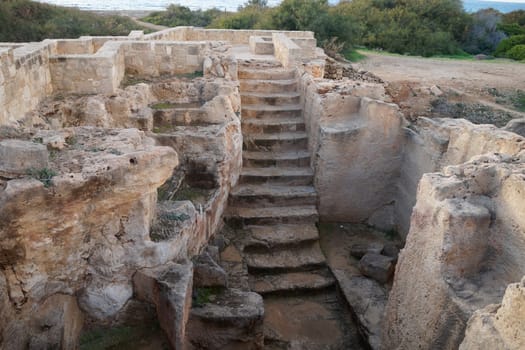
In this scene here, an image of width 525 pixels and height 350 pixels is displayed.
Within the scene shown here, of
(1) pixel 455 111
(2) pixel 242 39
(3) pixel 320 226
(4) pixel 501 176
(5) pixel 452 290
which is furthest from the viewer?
(2) pixel 242 39

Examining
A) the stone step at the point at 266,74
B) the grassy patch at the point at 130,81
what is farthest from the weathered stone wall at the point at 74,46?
the stone step at the point at 266,74

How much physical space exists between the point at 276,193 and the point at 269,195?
0.12 m

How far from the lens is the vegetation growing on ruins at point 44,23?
19.5m

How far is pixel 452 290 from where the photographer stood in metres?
3.68

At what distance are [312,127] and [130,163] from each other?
417cm

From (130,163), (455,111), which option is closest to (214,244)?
(130,163)

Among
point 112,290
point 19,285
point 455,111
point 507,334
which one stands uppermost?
point 455,111

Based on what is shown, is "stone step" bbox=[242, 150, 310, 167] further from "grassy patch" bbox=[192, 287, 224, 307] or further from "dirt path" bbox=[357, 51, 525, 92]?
"dirt path" bbox=[357, 51, 525, 92]

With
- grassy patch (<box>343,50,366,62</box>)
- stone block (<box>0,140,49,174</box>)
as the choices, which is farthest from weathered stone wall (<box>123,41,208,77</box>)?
grassy patch (<box>343,50,366,62</box>)

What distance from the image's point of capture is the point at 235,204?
6.73 m

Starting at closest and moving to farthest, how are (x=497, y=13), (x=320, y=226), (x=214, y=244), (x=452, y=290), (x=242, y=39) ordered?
(x=452, y=290)
(x=214, y=244)
(x=320, y=226)
(x=242, y=39)
(x=497, y=13)

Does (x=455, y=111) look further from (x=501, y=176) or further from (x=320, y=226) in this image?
(x=501, y=176)

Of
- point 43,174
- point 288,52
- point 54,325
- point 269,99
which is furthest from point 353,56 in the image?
point 54,325

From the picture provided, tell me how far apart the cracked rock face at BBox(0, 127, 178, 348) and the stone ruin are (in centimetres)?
1
